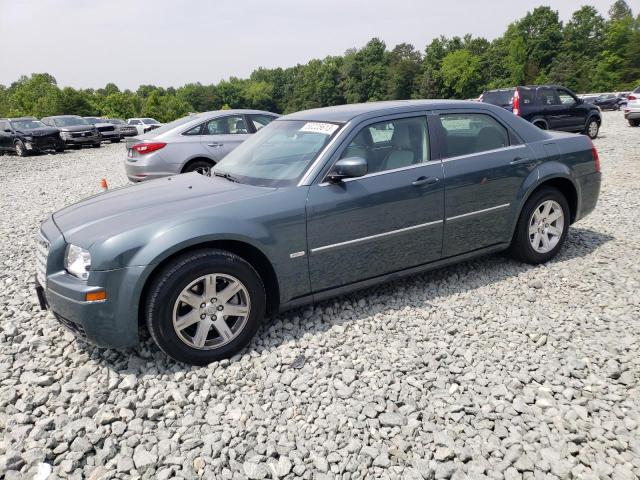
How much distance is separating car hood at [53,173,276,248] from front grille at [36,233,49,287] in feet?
0.52

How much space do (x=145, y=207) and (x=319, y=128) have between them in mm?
1516

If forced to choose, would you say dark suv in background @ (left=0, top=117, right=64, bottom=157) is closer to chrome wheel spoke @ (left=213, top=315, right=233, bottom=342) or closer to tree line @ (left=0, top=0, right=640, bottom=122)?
chrome wheel spoke @ (left=213, top=315, right=233, bottom=342)

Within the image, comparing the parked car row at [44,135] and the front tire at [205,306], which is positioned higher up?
the parked car row at [44,135]

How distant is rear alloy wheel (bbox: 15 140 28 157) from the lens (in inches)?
756

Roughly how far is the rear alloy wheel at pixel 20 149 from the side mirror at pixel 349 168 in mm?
20113

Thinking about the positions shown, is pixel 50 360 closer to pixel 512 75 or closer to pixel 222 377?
pixel 222 377

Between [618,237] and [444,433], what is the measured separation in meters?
4.09

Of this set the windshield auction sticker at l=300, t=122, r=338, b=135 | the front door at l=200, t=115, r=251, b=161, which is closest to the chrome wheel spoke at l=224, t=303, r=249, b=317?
the windshield auction sticker at l=300, t=122, r=338, b=135

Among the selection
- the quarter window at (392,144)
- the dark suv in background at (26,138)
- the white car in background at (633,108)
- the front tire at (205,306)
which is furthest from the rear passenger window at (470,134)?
the dark suv in background at (26,138)

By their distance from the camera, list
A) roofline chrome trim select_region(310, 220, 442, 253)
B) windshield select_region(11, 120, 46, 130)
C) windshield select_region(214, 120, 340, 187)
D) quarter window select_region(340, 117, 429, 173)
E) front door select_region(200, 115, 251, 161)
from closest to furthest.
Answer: roofline chrome trim select_region(310, 220, 442, 253)
windshield select_region(214, 120, 340, 187)
quarter window select_region(340, 117, 429, 173)
front door select_region(200, 115, 251, 161)
windshield select_region(11, 120, 46, 130)

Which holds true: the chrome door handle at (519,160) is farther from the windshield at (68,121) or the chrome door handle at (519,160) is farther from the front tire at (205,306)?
the windshield at (68,121)

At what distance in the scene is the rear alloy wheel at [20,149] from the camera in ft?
63.0

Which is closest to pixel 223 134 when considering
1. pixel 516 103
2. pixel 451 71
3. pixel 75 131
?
pixel 516 103

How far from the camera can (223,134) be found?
869cm
